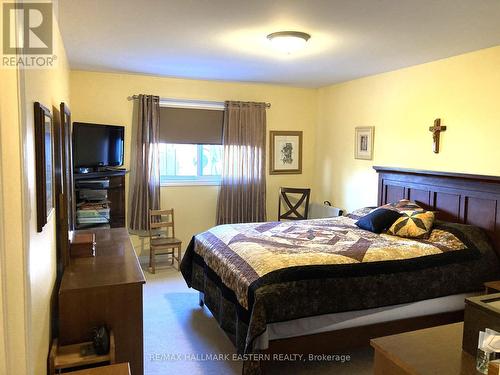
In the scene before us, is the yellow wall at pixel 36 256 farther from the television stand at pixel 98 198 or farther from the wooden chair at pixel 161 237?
the wooden chair at pixel 161 237

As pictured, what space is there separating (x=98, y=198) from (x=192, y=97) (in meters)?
1.84

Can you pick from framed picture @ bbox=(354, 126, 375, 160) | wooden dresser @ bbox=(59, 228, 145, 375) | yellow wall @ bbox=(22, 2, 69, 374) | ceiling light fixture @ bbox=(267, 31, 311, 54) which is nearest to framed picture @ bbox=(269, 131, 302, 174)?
framed picture @ bbox=(354, 126, 375, 160)

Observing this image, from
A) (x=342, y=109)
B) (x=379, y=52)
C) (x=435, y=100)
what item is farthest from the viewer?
(x=342, y=109)

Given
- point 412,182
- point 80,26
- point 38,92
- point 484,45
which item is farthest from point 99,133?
point 484,45

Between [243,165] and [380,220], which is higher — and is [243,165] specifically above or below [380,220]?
above

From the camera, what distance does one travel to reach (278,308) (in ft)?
8.38

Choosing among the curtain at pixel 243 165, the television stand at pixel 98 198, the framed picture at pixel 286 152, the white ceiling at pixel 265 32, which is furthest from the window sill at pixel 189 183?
the white ceiling at pixel 265 32

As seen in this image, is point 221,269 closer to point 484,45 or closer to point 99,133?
point 99,133

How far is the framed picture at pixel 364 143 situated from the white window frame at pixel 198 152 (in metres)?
1.89

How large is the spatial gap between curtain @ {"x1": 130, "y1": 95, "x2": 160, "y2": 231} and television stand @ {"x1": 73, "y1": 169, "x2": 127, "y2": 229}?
0.25m

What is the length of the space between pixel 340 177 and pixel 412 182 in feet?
4.58

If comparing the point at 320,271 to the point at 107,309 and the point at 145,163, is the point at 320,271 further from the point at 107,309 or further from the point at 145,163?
the point at 145,163

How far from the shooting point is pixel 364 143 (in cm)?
505

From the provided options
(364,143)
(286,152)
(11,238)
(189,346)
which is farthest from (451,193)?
(11,238)
